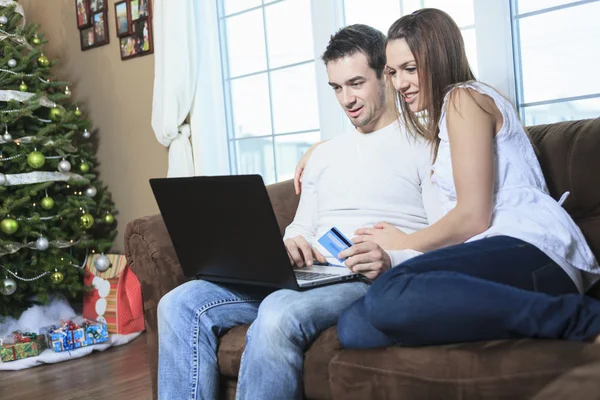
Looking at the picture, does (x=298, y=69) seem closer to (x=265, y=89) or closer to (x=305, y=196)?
(x=265, y=89)

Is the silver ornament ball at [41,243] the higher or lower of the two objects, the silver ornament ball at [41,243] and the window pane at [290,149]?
the lower

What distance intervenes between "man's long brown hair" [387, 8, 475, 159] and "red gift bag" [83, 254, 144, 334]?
2.24 m

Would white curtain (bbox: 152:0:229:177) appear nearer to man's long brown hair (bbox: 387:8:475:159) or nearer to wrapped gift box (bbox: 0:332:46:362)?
wrapped gift box (bbox: 0:332:46:362)

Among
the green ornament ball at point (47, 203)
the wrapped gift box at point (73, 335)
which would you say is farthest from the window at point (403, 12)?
the wrapped gift box at point (73, 335)

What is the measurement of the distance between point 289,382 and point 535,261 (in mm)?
571

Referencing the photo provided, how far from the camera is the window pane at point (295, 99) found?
3.11 meters

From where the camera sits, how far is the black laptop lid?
154 centimetres

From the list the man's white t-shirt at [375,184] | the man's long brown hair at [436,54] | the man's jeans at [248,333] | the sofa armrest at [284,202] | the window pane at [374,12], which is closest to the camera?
the man's jeans at [248,333]

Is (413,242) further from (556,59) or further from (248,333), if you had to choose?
(556,59)

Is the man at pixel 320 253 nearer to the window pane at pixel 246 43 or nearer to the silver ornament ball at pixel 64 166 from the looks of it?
the window pane at pixel 246 43

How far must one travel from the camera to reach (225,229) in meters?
1.64

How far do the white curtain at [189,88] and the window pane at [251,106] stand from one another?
0.07m

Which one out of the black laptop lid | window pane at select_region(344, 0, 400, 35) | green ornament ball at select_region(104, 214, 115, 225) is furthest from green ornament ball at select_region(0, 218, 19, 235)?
window pane at select_region(344, 0, 400, 35)

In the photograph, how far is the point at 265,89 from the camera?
333 centimetres
